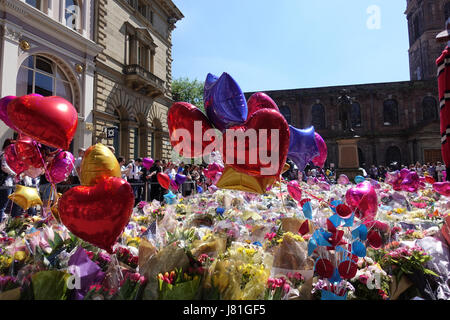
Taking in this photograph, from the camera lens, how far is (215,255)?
145cm

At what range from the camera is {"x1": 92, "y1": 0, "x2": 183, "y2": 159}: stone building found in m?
13.2

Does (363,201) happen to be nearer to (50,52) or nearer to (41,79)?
(41,79)

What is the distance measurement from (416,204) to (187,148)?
9.53ft

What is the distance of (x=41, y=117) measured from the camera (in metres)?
1.53

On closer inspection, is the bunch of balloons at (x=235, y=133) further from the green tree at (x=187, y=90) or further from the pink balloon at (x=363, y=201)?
the green tree at (x=187, y=90)

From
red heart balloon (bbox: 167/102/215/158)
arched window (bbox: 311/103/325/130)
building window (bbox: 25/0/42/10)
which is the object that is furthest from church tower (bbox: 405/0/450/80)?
red heart balloon (bbox: 167/102/215/158)

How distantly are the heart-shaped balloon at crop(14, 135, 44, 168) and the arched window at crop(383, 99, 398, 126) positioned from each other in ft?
107

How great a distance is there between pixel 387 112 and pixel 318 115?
6851 millimetres

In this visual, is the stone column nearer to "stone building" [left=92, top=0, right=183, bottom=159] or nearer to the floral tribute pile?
"stone building" [left=92, top=0, right=183, bottom=159]

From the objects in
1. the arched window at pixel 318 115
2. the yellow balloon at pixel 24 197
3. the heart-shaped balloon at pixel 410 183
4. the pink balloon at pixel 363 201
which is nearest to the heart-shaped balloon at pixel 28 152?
the yellow balloon at pixel 24 197

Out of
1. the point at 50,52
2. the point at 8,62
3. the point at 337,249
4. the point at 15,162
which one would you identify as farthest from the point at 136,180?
the point at 337,249

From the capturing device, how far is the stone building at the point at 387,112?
27.2 m
